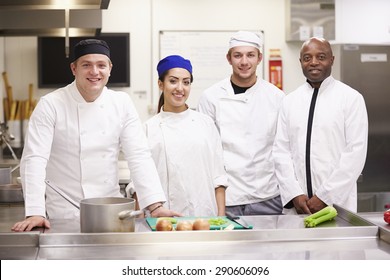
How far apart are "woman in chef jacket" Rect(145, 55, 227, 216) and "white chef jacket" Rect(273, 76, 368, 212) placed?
13.2 inches

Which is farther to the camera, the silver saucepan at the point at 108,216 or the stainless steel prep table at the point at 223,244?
the silver saucepan at the point at 108,216

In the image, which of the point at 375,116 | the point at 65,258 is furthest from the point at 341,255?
the point at 375,116

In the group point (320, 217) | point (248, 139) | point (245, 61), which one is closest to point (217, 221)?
point (320, 217)

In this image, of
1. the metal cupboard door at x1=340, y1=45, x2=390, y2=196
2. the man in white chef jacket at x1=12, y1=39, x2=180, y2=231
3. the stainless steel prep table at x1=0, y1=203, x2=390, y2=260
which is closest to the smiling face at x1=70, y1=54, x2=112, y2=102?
the man in white chef jacket at x1=12, y1=39, x2=180, y2=231

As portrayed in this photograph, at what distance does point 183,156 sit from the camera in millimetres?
2760

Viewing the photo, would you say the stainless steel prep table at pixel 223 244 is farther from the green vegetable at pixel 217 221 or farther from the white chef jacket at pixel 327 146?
the white chef jacket at pixel 327 146

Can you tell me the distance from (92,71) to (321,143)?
44.1 inches

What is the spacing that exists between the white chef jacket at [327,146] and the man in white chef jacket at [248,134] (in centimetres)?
15

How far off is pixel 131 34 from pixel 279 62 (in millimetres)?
1330

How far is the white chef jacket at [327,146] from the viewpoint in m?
2.75

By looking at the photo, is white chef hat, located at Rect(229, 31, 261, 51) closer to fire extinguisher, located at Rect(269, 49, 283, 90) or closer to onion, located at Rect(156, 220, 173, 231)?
onion, located at Rect(156, 220, 173, 231)

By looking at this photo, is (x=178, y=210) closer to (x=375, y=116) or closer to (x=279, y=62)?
(x=375, y=116)

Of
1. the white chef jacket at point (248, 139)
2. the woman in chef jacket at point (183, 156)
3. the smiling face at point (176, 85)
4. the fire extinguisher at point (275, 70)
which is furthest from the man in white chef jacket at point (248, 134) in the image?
the fire extinguisher at point (275, 70)

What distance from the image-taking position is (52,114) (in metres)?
2.35
